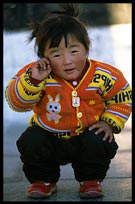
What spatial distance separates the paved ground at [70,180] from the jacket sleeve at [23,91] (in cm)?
53

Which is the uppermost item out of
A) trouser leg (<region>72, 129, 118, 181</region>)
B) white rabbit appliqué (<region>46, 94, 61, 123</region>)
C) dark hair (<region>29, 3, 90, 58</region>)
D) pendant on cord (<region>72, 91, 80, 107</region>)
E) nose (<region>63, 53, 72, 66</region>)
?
dark hair (<region>29, 3, 90, 58</region>)

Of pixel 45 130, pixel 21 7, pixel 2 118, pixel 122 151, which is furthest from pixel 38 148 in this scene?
pixel 21 7

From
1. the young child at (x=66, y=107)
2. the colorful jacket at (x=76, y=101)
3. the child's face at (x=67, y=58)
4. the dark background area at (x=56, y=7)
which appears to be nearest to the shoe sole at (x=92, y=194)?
the young child at (x=66, y=107)

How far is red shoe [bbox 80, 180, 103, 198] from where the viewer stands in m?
2.76

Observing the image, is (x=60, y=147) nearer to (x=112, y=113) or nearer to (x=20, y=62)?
(x=112, y=113)

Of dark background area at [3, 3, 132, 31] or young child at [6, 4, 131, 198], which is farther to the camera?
dark background area at [3, 3, 132, 31]

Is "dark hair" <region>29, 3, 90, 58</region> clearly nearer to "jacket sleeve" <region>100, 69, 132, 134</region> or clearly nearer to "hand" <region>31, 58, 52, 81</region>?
"hand" <region>31, 58, 52, 81</region>

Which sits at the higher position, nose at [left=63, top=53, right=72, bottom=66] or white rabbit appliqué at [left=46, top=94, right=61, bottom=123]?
nose at [left=63, top=53, right=72, bottom=66]

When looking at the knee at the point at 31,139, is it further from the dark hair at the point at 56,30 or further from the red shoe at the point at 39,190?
the dark hair at the point at 56,30

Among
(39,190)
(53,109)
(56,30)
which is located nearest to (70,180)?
(39,190)

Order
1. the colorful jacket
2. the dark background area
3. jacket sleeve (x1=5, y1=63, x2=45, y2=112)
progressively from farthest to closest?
the dark background area
the colorful jacket
jacket sleeve (x1=5, y1=63, x2=45, y2=112)

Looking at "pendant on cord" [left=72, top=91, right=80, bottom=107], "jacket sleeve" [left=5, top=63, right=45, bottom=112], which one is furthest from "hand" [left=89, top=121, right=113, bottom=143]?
"jacket sleeve" [left=5, top=63, right=45, bottom=112]

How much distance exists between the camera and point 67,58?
277 cm

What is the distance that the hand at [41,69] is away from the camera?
8.98ft
